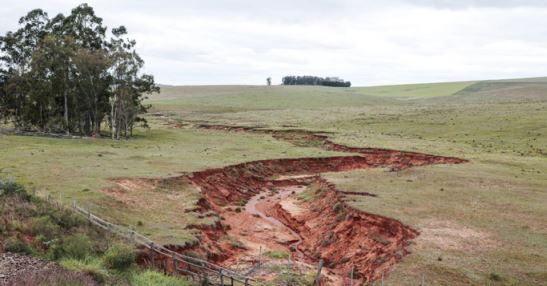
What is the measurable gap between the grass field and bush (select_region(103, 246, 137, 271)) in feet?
13.1

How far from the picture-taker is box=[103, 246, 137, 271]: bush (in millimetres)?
18844

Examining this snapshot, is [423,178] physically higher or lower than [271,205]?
higher

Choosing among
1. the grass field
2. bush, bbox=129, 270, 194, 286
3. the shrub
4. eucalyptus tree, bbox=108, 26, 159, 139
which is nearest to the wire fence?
bush, bbox=129, 270, 194, 286

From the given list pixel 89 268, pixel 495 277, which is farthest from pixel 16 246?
pixel 495 277

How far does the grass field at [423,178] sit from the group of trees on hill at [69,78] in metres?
7.27

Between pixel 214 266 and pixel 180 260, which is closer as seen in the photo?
pixel 214 266

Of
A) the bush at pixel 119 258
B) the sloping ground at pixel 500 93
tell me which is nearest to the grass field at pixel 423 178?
the bush at pixel 119 258

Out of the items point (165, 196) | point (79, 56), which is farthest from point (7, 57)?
point (165, 196)

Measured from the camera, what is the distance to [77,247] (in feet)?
62.5

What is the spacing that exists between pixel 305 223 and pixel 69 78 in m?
45.0

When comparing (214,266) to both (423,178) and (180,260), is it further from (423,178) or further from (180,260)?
(423,178)

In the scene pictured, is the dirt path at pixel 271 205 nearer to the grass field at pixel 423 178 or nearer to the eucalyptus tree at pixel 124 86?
the grass field at pixel 423 178

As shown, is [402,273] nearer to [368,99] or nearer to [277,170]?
[277,170]

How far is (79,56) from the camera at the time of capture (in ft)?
201
